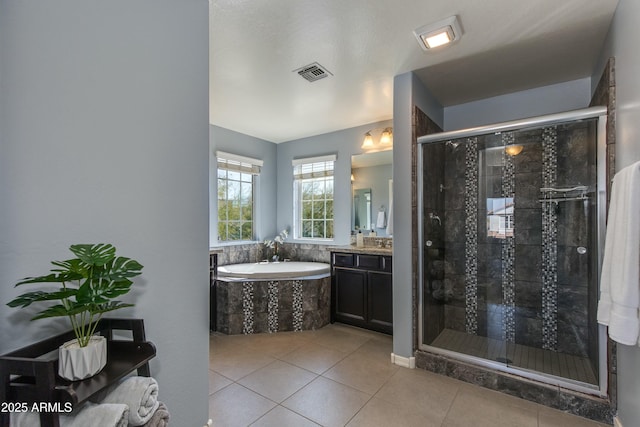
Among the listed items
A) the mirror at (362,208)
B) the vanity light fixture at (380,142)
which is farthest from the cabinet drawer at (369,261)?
the vanity light fixture at (380,142)

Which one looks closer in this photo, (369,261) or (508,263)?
(508,263)

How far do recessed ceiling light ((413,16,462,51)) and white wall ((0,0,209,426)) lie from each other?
1430 millimetres

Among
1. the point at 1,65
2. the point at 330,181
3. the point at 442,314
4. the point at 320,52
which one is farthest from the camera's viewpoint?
the point at 330,181

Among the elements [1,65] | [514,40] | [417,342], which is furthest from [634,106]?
[1,65]

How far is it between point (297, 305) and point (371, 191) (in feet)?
5.72

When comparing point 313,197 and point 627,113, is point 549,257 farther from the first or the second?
point 313,197

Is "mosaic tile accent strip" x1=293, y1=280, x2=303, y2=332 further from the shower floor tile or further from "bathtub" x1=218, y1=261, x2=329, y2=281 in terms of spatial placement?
the shower floor tile

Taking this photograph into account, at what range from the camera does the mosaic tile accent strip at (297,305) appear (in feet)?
11.6

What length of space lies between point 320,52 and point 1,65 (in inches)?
73.7

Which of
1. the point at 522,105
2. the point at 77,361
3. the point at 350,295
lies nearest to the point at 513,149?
the point at 522,105

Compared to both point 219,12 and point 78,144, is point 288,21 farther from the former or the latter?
point 78,144

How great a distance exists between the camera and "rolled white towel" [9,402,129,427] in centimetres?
81

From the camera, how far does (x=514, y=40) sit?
217 centimetres

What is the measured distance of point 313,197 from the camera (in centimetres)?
464
